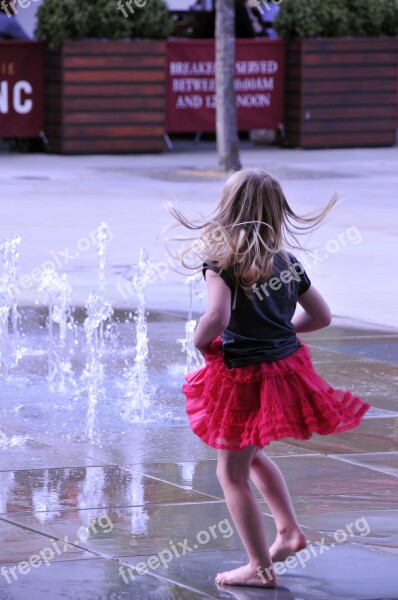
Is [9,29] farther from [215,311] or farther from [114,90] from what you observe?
[215,311]

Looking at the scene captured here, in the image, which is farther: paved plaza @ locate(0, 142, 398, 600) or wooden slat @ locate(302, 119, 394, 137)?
wooden slat @ locate(302, 119, 394, 137)

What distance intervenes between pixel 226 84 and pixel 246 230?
14844 mm

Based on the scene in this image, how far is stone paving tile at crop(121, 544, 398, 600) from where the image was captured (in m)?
4.72

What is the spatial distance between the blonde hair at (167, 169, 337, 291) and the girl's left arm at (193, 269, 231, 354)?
0.18 ft

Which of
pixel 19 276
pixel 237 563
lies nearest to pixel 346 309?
pixel 19 276

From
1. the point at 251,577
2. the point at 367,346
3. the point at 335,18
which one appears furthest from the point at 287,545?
the point at 335,18

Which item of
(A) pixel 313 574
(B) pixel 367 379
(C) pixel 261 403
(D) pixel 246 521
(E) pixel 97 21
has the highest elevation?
(E) pixel 97 21

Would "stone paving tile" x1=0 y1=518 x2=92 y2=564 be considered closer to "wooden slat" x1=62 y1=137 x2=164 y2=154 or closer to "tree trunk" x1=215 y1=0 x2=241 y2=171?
"tree trunk" x1=215 y1=0 x2=241 y2=171

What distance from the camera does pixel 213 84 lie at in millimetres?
23047

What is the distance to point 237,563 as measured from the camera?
5.04m

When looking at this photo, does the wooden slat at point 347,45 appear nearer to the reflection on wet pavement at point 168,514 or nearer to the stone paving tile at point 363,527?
the reflection on wet pavement at point 168,514

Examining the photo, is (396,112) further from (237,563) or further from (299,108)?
(237,563)

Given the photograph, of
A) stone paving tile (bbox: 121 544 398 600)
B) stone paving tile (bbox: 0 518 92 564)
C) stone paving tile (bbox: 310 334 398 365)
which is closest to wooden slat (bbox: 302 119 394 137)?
stone paving tile (bbox: 310 334 398 365)

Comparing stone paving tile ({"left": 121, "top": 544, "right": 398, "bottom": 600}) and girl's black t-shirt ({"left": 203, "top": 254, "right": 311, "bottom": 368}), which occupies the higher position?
girl's black t-shirt ({"left": 203, "top": 254, "right": 311, "bottom": 368})
